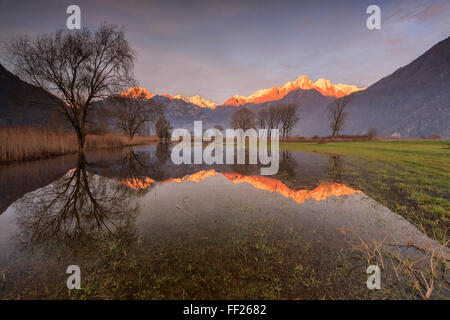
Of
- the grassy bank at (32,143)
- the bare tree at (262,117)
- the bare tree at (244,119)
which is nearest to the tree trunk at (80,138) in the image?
the grassy bank at (32,143)

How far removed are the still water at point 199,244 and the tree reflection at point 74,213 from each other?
0.12 ft

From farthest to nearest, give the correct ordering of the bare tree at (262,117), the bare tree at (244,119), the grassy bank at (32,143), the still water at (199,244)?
the bare tree at (262,117) < the bare tree at (244,119) < the grassy bank at (32,143) < the still water at (199,244)

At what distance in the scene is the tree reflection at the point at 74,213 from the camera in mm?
4387

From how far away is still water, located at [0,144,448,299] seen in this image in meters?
2.78

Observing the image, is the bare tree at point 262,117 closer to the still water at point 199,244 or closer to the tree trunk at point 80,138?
the tree trunk at point 80,138

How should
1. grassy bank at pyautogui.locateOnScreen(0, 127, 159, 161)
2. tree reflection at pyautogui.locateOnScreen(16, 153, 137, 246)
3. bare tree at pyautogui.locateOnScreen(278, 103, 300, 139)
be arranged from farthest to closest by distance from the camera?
1. bare tree at pyautogui.locateOnScreen(278, 103, 300, 139)
2. grassy bank at pyautogui.locateOnScreen(0, 127, 159, 161)
3. tree reflection at pyautogui.locateOnScreen(16, 153, 137, 246)

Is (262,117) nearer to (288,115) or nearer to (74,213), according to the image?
(288,115)

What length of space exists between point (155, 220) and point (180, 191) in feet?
10.5

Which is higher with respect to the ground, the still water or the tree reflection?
the tree reflection

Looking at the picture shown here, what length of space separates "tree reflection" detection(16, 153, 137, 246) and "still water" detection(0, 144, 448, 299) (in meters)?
0.04

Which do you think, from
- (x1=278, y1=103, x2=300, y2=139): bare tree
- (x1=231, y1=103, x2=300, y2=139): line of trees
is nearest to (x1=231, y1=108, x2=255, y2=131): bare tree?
(x1=231, y1=103, x2=300, y2=139): line of trees

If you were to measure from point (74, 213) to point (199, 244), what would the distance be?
4756 millimetres

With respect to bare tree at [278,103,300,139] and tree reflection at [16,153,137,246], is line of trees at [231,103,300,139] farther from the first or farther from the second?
tree reflection at [16,153,137,246]
